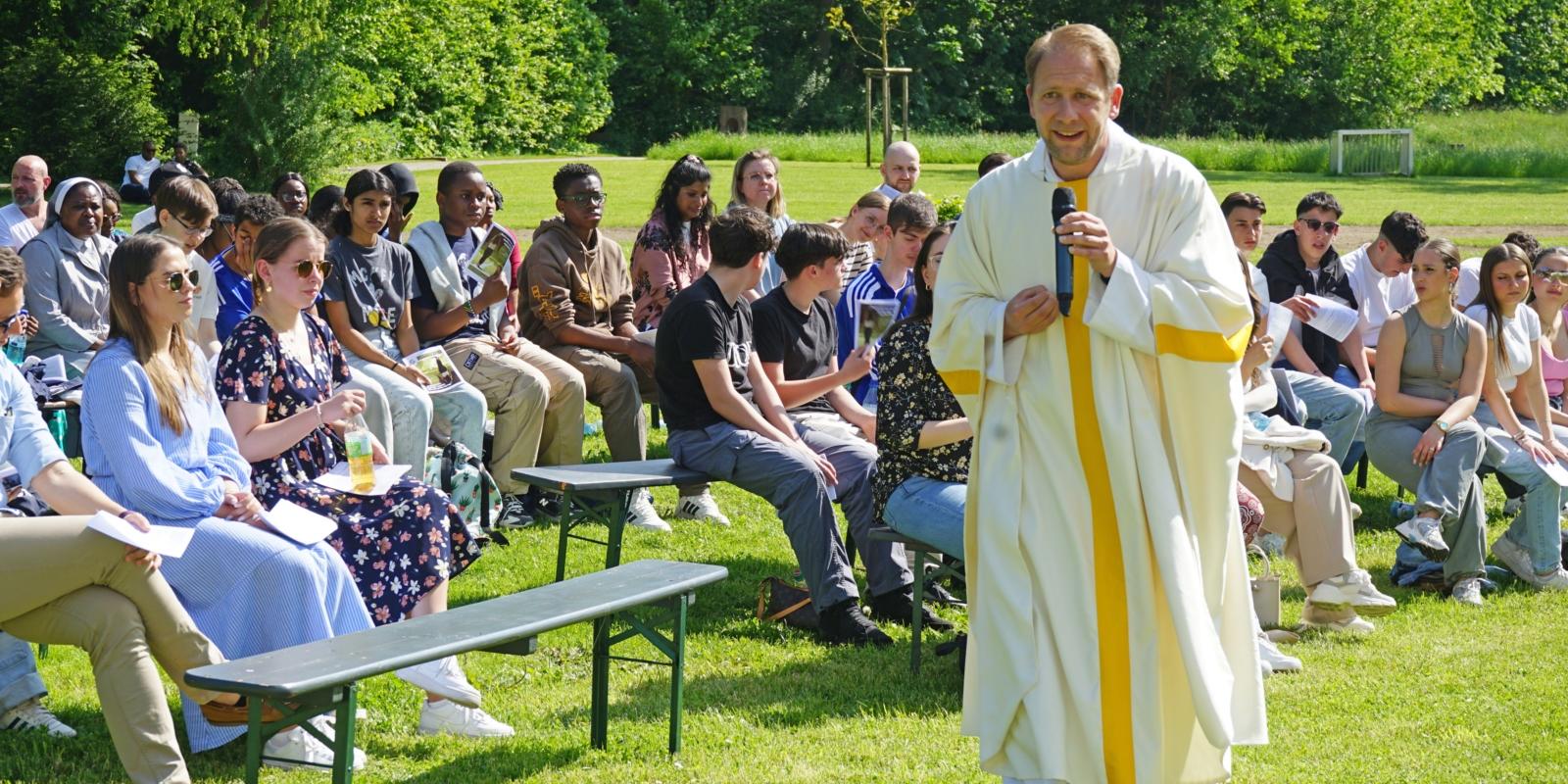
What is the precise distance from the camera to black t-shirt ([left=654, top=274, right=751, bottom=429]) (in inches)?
260

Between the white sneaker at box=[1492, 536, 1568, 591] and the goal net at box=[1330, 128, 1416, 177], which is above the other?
the goal net at box=[1330, 128, 1416, 177]

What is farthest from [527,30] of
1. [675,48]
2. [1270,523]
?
[1270,523]

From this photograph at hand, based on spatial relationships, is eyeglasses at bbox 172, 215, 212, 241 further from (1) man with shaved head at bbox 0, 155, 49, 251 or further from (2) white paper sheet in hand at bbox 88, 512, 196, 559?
(2) white paper sheet in hand at bbox 88, 512, 196, 559

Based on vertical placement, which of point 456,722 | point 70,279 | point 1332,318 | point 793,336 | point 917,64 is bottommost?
point 456,722

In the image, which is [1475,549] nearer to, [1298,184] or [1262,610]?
[1262,610]

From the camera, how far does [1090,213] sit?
4.16m

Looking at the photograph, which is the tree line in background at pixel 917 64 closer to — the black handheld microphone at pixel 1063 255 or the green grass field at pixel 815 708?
the green grass field at pixel 815 708

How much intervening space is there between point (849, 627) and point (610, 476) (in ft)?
3.65

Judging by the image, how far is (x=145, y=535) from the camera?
4434mm

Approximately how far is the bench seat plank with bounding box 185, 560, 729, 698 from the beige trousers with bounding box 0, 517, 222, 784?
45 centimetres

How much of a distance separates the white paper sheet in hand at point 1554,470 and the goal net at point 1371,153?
31.7 metres

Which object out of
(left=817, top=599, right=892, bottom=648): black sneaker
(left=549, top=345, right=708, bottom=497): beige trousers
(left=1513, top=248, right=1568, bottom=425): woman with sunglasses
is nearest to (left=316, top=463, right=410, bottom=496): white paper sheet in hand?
(left=817, top=599, right=892, bottom=648): black sneaker

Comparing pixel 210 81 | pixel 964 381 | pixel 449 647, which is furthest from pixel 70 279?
pixel 210 81

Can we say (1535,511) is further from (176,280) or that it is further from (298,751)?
(176,280)
